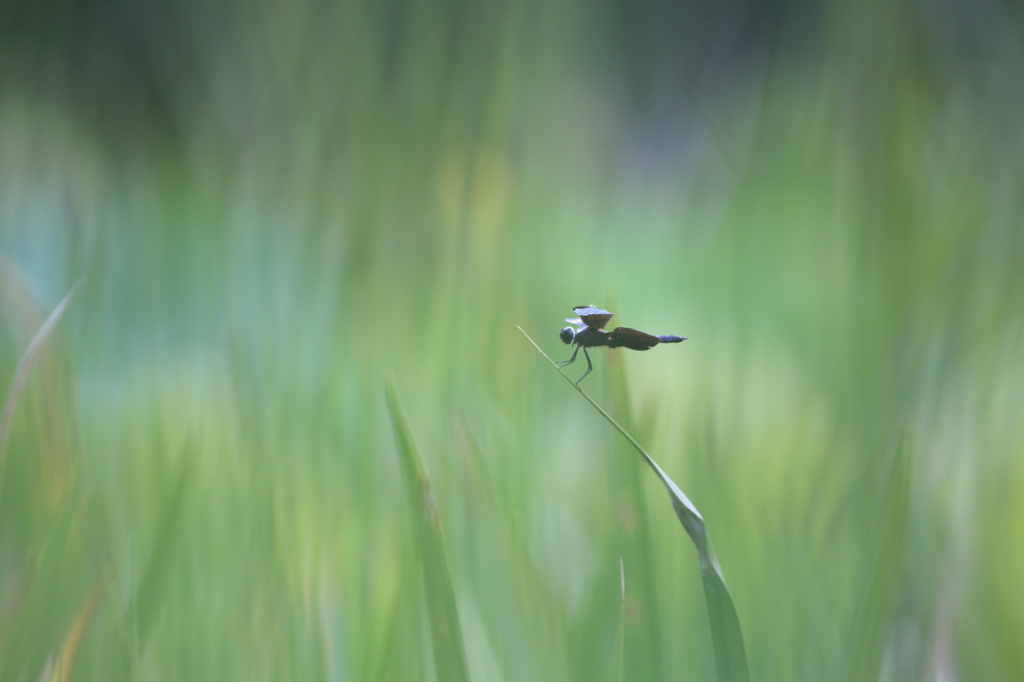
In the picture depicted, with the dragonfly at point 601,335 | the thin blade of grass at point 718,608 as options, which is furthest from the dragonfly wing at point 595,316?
the thin blade of grass at point 718,608

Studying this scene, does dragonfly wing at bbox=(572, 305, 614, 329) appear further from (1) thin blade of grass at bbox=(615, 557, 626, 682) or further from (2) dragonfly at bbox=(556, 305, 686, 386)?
(1) thin blade of grass at bbox=(615, 557, 626, 682)

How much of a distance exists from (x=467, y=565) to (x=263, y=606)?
150 millimetres

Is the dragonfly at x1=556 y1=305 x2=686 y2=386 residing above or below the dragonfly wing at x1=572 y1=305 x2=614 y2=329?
below

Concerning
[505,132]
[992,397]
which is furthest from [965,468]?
[505,132]

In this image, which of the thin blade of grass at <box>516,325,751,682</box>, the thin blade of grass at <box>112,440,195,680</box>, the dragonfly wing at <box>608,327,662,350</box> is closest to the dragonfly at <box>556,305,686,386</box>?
the dragonfly wing at <box>608,327,662,350</box>

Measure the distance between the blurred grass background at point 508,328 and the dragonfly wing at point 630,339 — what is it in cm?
2

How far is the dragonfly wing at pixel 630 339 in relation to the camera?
363 mm

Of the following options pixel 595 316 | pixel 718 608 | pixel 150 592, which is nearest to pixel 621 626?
pixel 718 608

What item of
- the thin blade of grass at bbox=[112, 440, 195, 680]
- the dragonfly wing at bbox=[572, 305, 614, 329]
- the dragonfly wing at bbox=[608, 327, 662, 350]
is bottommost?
the thin blade of grass at bbox=[112, 440, 195, 680]

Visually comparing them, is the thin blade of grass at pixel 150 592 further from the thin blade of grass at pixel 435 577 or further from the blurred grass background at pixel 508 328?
the thin blade of grass at pixel 435 577

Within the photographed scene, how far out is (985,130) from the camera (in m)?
0.59

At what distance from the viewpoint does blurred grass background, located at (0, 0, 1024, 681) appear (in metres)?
0.38

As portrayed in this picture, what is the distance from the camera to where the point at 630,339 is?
14.4 inches

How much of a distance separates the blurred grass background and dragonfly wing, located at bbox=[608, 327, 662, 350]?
0.02 meters
